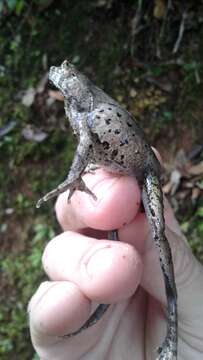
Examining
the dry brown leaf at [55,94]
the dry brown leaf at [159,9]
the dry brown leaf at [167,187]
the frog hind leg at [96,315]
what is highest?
the dry brown leaf at [159,9]

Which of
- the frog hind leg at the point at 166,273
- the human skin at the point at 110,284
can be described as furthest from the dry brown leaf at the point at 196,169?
the frog hind leg at the point at 166,273

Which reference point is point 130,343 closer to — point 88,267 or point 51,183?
point 88,267

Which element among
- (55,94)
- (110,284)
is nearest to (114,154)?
(110,284)

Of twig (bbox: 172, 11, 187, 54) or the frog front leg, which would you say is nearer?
the frog front leg

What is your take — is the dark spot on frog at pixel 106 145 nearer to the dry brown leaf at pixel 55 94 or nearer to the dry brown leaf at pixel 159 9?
the dry brown leaf at pixel 159 9

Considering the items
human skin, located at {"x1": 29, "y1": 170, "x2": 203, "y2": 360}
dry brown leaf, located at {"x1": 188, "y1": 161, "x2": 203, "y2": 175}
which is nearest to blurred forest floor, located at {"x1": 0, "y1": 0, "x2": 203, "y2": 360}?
dry brown leaf, located at {"x1": 188, "y1": 161, "x2": 203, "y2": 175}

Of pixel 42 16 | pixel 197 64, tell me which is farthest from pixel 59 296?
pixel 42 16

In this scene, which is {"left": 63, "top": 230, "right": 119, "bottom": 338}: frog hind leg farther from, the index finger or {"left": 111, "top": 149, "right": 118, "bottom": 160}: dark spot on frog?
{"left": 111, "top": 149, "right": 118, "bottom": 160}: dark spot on frog
